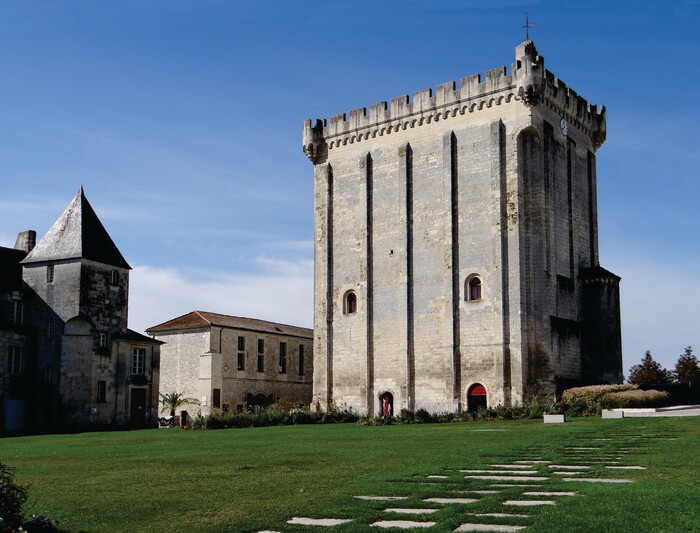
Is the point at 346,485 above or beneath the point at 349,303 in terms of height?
beneath

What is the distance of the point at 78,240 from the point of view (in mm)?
38688

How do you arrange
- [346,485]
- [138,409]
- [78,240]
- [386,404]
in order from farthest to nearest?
[138,409]
[78,240]
[386,404]
[346,485]

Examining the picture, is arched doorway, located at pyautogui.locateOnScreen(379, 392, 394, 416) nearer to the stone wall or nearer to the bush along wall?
the bush along wall

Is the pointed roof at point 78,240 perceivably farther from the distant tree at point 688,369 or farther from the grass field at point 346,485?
the distant tree at point 688,369

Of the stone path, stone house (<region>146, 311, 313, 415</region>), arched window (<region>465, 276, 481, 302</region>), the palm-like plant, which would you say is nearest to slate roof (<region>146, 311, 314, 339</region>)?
stone house (<region>146, 311, 313, 415</region>)

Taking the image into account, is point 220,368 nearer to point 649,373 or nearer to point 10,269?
point 10,269

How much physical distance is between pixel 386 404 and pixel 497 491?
98.5ft

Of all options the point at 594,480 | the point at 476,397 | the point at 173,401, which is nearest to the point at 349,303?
the point at 476,397

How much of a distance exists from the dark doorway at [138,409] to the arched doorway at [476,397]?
17.4m

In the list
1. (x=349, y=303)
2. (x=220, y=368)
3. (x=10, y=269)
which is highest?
(x=10, y=269)

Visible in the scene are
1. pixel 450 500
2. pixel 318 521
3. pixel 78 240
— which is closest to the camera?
pixel 318 521

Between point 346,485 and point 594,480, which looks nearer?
point 594,480

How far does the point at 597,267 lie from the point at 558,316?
4.45 metres

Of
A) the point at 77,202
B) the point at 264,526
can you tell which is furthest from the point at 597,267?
the point at 264,526
